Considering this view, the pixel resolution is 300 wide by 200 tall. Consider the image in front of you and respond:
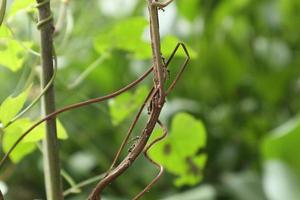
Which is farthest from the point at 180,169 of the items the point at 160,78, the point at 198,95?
the point at 198,95

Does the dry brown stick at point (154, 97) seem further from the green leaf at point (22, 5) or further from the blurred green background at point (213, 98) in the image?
the blurred green background at point (213, 98)

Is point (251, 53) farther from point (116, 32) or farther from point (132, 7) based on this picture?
point (116, 32)

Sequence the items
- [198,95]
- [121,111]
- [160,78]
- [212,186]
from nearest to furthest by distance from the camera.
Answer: [160,78], [121,111], [212,186], [198,95]

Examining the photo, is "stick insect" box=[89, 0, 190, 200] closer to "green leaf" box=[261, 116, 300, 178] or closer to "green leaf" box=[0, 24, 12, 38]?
"green leaf" box=[0, 24, 12, 38]

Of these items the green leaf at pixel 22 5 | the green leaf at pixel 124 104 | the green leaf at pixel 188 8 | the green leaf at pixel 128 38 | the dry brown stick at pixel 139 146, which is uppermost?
the green leaf at pixel 188 8

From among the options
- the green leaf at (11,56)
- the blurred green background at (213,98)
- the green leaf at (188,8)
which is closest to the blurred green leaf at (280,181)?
the blurred green background at (213,98)

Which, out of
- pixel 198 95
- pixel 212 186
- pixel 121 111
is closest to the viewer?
pixel 121 111
